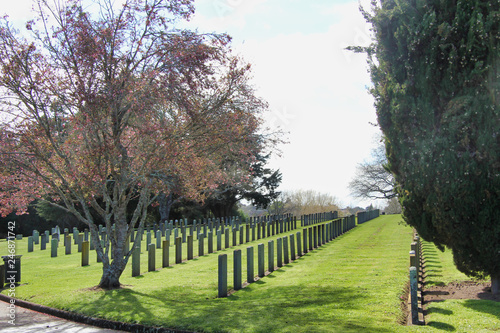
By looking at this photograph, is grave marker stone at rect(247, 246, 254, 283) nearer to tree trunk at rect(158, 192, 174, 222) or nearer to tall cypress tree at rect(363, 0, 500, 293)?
tall cypress tree at rect(363, 0, 500, 293)

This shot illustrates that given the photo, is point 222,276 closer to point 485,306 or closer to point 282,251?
point 485,306

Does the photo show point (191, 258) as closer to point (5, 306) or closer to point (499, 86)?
point (5, 306)

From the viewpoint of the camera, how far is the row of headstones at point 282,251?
9.50m

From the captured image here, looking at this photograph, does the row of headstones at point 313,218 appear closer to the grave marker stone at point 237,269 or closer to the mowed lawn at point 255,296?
the mowed lawn at point 255,296

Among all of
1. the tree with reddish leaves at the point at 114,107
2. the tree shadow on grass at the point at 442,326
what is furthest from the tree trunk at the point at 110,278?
the tree shadow on grass at the point at 442,326

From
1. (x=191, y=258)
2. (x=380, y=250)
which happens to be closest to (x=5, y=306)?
(x=191, y=258)

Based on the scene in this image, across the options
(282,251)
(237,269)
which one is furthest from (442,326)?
(282,251)

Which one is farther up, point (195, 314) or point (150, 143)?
point (150, 143)

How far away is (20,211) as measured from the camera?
504 inches

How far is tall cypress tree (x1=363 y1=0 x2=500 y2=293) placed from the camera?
7.48 m

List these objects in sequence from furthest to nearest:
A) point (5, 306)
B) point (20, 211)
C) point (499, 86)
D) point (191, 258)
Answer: point (191, 258), point (20, 211), point (5, 306), point (499, 86)

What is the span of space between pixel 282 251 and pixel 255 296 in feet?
24.2

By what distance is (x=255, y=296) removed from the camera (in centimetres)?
927

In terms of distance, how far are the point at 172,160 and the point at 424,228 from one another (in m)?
6.12
